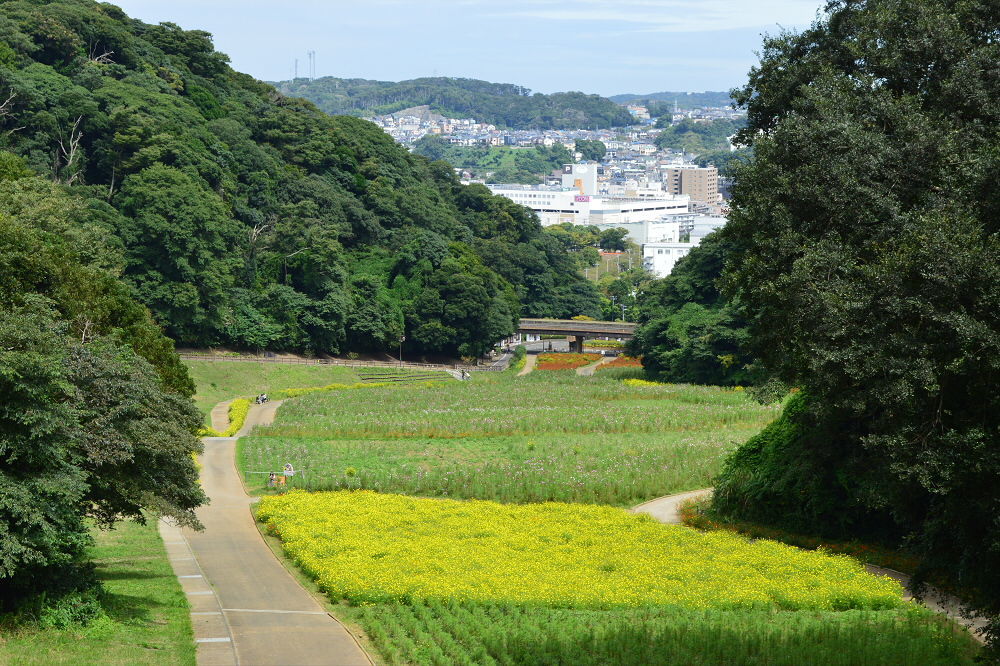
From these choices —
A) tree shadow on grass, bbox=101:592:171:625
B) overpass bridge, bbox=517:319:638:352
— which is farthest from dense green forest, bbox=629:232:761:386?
tree shadow on grass, bbox=101:592:171:625

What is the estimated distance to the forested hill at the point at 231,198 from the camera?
75375 mm

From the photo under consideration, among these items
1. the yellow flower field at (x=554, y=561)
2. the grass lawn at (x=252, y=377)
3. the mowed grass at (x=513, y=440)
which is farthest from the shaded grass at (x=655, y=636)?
the grass lawn at (x=252, y=377)

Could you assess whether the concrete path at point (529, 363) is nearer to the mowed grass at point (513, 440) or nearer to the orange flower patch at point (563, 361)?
the orange flower patch at point (563, 361)

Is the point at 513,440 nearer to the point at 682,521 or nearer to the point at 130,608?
the point at 682,521

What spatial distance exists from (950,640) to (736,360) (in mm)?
46374

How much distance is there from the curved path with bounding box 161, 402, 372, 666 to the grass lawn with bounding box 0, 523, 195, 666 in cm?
35

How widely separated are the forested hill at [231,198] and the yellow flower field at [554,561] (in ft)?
134

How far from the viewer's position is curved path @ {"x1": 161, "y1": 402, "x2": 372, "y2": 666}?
778 inches

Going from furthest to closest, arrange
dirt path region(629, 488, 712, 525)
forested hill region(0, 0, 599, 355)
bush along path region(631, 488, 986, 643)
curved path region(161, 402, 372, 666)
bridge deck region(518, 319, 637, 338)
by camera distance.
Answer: bridge deck region(518, 319, 637, 338), forested hill region(0, 0, 599, 355), dirt path region(629, 488, 712, 525), bush along path region(631, 488, 986, 643), curved path region(161, 402, 372, 666)

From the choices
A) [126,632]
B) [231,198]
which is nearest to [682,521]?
[126,632]

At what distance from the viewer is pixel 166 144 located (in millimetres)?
79875

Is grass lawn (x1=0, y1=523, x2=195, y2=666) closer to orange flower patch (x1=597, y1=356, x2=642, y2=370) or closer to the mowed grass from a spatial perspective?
the mowed grass

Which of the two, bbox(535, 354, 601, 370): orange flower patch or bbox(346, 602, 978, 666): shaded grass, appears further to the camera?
bbox(535, 354, 601, 370): orange flower patch

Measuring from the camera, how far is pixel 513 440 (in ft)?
148
